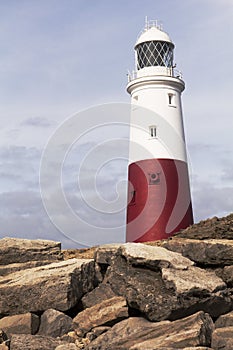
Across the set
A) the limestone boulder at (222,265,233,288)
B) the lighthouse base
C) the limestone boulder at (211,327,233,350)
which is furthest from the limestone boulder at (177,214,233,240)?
the lighthouse base

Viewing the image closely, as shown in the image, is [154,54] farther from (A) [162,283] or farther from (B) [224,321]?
(B) [224,321]

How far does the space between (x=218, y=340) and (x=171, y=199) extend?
49.9 feet

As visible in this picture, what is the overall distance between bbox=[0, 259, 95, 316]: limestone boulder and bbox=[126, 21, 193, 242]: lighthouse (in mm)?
12311

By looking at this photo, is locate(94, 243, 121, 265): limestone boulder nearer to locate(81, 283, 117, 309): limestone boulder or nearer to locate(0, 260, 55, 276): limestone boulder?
locate(81, 283, 117, 309): limestone boulder

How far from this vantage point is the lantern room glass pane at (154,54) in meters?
30.4

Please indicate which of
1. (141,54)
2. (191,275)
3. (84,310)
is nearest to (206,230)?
(191,275)

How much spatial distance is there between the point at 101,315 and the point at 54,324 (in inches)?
43.6

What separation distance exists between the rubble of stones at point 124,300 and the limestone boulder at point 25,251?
0.30 metres

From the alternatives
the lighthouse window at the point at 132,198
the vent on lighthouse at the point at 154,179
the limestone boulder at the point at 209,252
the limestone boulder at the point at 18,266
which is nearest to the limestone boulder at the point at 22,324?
the limestone boulder at the point at 18,266

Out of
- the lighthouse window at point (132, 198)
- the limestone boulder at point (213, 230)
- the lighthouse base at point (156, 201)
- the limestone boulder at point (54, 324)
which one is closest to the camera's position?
the limestone boulder at point (54, 324)

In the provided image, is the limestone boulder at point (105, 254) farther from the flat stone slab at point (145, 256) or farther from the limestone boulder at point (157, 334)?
the limestone boulder at point (157, 334)

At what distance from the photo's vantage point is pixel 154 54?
30.6 m

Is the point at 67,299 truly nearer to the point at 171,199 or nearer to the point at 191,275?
the point at 191,275

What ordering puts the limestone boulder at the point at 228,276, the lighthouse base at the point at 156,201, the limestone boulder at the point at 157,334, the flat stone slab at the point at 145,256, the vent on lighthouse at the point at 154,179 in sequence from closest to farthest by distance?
the limestone boulder at the point at 157,334 → the flat stone slab at the point at 145,256 → the limestone boulder at the point at 228,276 → the lighthouse base at the point at 156,201 → the vent on lighthouse at the point at 154,179
